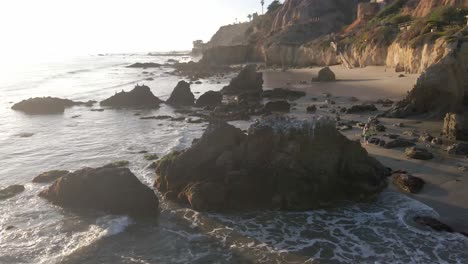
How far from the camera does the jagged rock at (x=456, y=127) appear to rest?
22859 millimetres

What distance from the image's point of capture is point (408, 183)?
56.1 feet

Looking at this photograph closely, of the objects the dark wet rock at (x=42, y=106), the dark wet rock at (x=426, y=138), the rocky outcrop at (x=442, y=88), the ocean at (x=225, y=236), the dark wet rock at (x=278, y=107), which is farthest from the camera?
the dark wet rock at (x=42, y=106)

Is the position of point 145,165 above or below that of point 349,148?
below

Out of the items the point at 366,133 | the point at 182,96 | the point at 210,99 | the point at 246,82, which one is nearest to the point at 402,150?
the point at 366,133

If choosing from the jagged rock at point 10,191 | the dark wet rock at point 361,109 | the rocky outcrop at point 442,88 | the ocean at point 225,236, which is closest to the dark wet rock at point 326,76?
the dark wet rock at point 361,109

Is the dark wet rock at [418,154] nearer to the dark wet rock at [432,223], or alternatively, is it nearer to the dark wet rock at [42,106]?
the dark wet rock at [432,223]

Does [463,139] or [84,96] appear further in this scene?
[84,96]

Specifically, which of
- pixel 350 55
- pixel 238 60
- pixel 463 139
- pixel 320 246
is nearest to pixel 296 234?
pixel 320 246

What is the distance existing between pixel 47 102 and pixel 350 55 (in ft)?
148

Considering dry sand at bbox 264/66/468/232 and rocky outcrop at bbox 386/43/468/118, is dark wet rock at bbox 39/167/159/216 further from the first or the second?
rocky outcrop at bbox 386/43/468/118

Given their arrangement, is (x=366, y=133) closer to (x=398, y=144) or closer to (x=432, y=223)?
(x=398, y=144)

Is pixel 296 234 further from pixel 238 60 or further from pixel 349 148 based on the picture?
pixel 238 60

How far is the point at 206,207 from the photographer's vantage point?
53.3ft

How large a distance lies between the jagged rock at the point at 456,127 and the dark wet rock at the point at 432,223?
10294 mm
